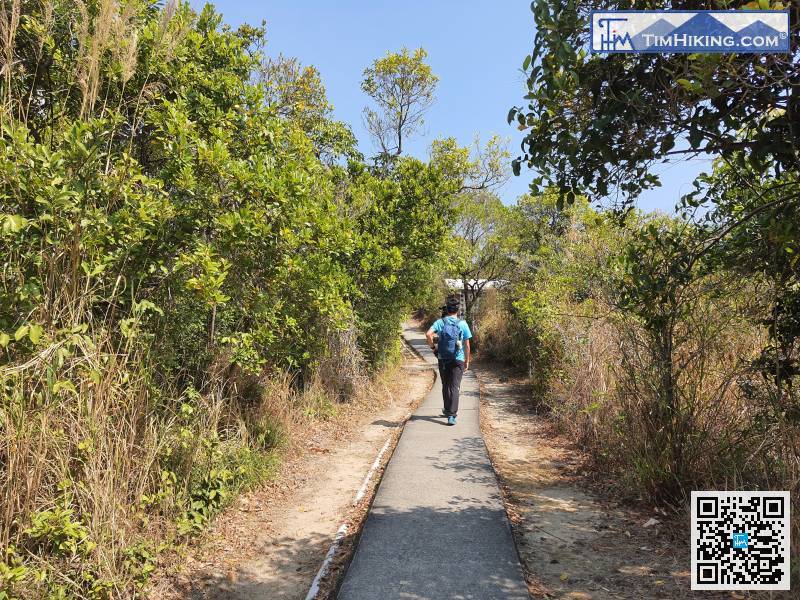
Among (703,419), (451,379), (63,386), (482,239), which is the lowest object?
(451,379)

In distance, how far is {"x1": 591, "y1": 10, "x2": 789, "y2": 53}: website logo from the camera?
2785 mm

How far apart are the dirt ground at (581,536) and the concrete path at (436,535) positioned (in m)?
0.25

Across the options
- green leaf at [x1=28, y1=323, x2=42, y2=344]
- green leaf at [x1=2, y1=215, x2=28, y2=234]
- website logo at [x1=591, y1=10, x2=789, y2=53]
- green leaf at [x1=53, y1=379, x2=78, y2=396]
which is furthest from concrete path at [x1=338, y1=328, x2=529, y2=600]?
website logo at [x1=591, y1=10, x2=789, y2=53]

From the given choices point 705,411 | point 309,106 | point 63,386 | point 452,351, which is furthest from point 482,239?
point 63,386

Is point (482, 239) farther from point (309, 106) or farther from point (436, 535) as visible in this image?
point (436, 535)

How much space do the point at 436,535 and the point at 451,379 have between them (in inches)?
160

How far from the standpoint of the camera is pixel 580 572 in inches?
148

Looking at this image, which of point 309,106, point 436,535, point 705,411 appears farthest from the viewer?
point 309,106

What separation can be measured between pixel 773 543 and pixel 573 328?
5.71 m

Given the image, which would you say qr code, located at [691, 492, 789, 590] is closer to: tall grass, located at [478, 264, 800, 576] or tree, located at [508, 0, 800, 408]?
tall grass, located at [478, 264, 800, 576]

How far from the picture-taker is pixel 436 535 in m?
4.07

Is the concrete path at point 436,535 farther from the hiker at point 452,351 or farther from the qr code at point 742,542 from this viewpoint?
the hiker at point 452,351

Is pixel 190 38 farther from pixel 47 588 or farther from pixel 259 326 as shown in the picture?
pixel 47 588

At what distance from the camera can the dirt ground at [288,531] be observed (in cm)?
362
